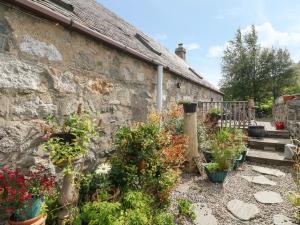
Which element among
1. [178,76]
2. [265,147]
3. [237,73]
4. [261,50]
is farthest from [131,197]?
[261,50]

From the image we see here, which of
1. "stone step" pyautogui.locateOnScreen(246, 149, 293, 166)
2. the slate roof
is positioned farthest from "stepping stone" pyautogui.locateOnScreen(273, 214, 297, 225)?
the slate roof

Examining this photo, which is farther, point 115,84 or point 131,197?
point 115,84

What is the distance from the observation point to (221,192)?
369 centimetres

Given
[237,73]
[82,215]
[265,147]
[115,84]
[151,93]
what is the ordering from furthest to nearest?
[237,73] < [265,147] < [151,93] < [115,84] < [82,215]

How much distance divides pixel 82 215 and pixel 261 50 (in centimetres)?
2386

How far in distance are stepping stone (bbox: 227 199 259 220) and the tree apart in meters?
19.7

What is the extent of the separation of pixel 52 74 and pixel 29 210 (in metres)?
1.46

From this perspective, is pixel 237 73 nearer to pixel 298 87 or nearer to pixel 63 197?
pixel 298 87

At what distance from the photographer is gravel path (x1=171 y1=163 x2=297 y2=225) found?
9.81 feet

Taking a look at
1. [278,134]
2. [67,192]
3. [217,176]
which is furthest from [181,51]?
[67,192]

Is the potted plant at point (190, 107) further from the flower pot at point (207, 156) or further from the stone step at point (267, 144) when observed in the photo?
the stone step at point (267, 144)

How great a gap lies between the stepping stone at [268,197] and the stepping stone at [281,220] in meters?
0.42

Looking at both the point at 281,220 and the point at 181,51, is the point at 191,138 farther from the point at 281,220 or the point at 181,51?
the point at 181,51

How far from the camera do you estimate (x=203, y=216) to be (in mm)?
2959
